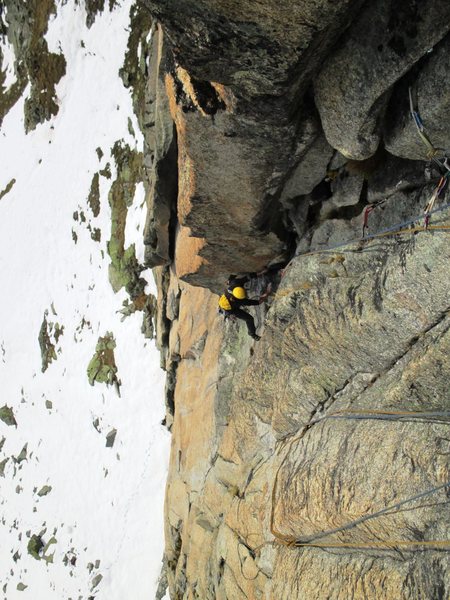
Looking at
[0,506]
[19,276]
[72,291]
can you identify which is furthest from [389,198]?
[19,276]

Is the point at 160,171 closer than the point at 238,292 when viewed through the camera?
No

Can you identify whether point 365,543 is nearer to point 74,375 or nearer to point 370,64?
point 370,64

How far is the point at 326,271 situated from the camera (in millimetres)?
7738

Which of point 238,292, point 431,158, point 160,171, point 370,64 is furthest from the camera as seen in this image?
point 160,171

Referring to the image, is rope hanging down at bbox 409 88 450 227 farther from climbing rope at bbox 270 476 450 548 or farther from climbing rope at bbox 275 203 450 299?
climbing rope at bbox 270 476 450 548

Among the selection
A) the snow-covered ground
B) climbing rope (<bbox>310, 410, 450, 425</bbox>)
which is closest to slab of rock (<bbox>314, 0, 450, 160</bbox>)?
climbing rope (<bbox>310, 410, 450, 425</bbox>)

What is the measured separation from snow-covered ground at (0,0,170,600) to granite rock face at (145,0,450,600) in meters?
7.50

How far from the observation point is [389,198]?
22.7ft

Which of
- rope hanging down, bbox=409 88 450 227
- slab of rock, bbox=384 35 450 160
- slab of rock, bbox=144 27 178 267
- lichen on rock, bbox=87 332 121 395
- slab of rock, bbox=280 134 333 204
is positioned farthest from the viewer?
lichen on rock, bbox=87 332 121 395

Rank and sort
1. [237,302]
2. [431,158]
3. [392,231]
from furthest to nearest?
[237,302], [392,231], [431,158]

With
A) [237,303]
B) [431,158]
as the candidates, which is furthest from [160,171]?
[431,158]

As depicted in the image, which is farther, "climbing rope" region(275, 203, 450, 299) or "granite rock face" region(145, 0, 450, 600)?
"climbing rope" region(275, 203, 450, 299)

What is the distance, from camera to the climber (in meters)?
10.1

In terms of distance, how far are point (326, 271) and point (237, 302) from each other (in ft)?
8.91
